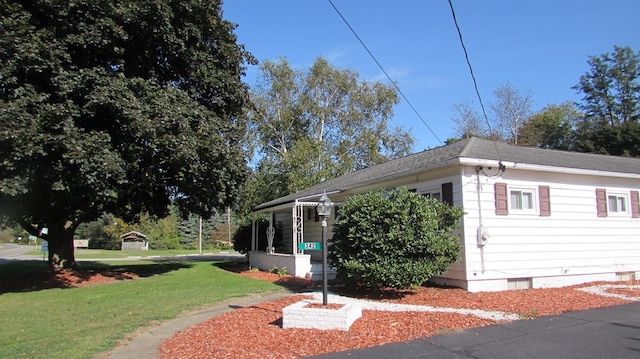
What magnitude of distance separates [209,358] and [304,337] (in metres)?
1.47

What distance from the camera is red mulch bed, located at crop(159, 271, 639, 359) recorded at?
6285mm

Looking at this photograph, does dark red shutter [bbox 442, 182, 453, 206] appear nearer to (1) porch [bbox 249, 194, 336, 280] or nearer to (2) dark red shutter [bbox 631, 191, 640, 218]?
(1) porch [bbox 249, 194, 336, 280]

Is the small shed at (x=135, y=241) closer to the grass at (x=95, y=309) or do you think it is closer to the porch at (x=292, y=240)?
the porch at (x=292, y=240)

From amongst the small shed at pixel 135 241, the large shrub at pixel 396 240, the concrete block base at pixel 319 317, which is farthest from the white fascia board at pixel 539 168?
the small shed at pixel 135 241

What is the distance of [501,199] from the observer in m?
11.2

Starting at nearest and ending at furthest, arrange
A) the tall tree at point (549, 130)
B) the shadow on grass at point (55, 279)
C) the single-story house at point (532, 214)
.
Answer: the single-story house at point (532, 214) → the shadow on grass at point (55, 279) → the tall tree at point (549, 130)

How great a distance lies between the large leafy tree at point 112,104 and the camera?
1146cm

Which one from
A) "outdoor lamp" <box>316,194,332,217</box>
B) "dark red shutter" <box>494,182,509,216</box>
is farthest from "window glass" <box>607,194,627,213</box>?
"outdoor lamp" <box>316,194,332,217</box>

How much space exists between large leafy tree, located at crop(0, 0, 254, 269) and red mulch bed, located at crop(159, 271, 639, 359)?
6.25 metres

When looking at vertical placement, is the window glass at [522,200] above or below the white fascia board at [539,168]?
below

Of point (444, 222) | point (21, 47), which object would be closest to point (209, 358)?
point (444, 222)

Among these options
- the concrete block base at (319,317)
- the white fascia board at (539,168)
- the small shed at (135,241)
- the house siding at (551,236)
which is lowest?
the small shed at (135,241)

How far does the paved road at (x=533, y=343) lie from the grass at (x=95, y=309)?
164 inches

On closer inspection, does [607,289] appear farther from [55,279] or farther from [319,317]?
[55,279]
